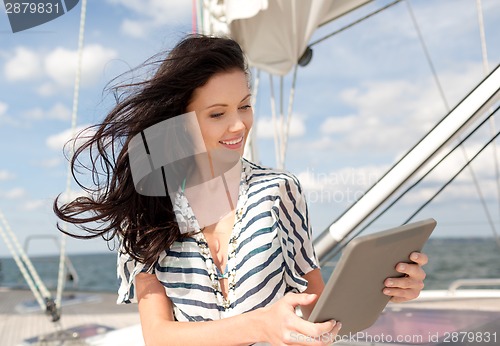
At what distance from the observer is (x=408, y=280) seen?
2.90 feet

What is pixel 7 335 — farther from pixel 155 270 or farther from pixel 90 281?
pixel 90 281

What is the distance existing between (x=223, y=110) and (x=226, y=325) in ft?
1.33

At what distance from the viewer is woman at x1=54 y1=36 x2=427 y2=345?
103 centimetres

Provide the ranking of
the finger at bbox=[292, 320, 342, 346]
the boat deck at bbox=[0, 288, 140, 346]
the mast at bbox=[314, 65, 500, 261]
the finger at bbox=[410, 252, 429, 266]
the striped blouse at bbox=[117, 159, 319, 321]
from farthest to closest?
1. the boat deck at bbox=[0, 288, 140, 346]
2. the mast at bbox=[314, 65, 500, 261]
3. the striped blouse at bbox=[117, 159, 319, 321]
4. the finger at bbox=[410, 252, 429, 266]
5. the finger at bbox=[292, 320, 342, 346]

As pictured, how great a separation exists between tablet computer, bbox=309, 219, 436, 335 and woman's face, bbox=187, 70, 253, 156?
1.27ft

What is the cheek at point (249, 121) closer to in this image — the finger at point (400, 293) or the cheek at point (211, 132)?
the cheek at point (211, 132)

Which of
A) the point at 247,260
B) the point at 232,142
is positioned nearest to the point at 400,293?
the point at 247,260

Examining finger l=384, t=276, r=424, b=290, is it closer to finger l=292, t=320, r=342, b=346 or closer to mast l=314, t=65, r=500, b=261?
finger l=292, t=320, r=342, b=346

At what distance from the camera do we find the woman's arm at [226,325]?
76 cm

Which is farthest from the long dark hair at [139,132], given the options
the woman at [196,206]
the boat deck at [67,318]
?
the boat deck at [67,318]

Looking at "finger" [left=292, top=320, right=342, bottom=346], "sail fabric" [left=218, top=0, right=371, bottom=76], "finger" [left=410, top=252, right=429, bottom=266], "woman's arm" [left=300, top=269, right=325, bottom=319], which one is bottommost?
"finger" [left=292, top=320, right=342, bottom=346]

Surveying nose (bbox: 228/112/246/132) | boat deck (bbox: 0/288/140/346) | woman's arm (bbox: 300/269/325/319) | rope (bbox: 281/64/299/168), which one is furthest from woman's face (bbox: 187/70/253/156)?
boat deck (bbox: 0/288/140/346)

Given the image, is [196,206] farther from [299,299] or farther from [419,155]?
[419,155]

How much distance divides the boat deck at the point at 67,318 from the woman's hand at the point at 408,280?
2.30 meters
